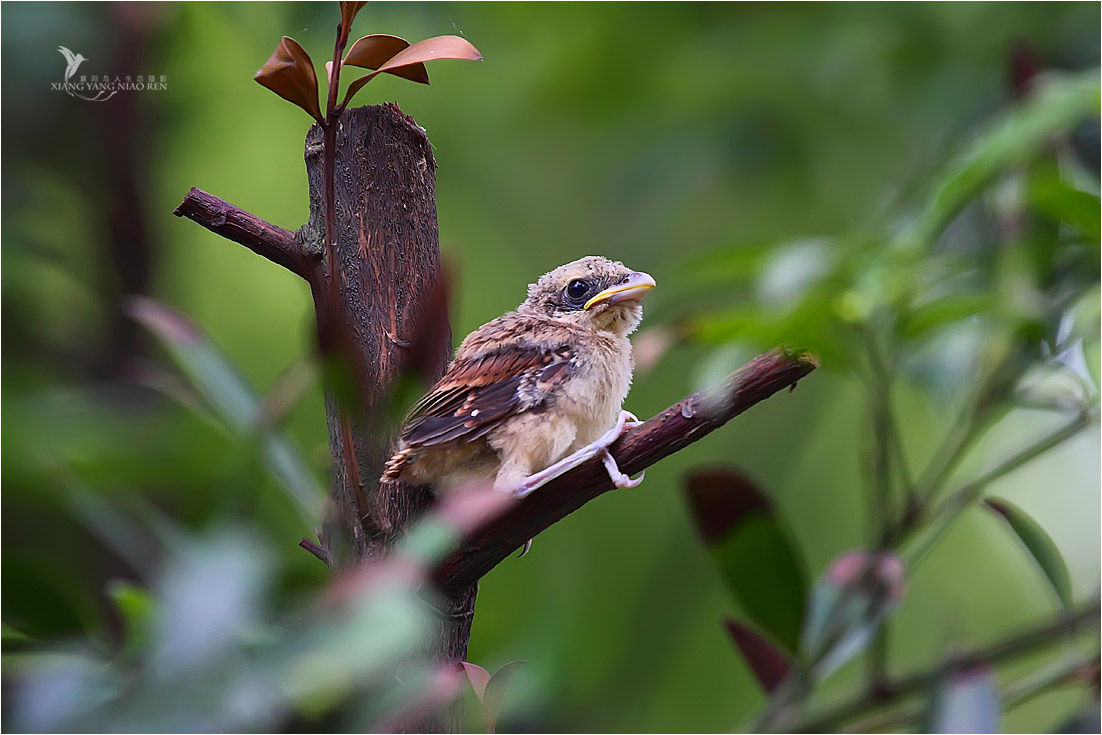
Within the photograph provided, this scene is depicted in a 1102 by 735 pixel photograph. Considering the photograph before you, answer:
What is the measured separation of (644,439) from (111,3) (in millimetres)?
1622

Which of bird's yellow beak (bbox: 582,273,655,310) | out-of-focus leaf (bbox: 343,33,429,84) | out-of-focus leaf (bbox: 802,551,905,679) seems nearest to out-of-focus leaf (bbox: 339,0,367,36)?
out-of-focus leaf (bbox: 343,33,429,84)

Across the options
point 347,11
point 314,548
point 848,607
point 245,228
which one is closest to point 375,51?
point 347,11

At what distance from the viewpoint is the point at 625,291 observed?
975 mm

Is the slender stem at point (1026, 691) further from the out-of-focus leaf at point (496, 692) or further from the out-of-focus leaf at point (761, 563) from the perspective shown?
the out-of-focus leaf at point (496, 692)

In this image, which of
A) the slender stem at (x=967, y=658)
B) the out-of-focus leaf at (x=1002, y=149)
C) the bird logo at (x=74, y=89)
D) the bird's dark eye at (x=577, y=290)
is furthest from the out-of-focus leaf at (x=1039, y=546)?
the bird logo at (x=74, y=89)

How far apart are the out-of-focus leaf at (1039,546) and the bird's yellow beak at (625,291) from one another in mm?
438

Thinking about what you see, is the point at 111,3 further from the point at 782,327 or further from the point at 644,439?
the point at 644,439

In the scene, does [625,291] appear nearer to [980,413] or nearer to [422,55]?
[422,55]

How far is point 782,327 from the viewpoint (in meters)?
1.09

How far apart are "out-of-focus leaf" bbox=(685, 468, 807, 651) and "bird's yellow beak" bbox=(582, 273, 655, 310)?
22 cm

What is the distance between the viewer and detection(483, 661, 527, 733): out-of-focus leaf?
30.5 inches

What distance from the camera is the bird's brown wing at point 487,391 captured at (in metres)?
0.86

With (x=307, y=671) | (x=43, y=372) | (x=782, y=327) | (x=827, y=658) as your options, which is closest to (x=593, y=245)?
(x=782, y=327)

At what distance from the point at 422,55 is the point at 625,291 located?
1.24ft
